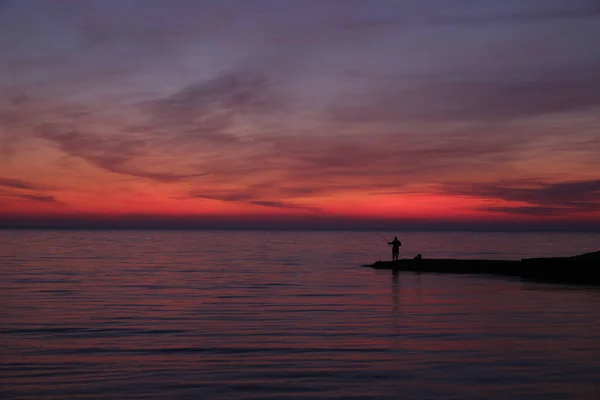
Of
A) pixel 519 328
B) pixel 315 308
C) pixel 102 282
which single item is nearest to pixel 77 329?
pixel 315 308

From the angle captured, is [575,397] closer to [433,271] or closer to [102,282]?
[102,282]

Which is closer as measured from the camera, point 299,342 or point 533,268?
point 299,342

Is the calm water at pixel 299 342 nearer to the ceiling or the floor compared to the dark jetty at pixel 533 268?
nearer to the floor

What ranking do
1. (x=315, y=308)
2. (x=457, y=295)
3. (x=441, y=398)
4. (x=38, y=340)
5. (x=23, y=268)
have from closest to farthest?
(x=441, y=398) → (x=38, y=340) → (x=315, y=308) → (x=457, y=295) → (x=23, y=268)

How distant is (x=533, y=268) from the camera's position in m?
46.8

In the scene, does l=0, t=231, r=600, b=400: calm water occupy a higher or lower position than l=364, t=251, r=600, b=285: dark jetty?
lower

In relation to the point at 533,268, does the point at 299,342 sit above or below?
below

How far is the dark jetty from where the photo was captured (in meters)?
43.1

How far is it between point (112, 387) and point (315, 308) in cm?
1581

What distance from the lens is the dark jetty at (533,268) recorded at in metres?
43.1

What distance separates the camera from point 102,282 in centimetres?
4266

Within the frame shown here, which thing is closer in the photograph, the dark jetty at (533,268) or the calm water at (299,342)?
the calm water at (299,342)

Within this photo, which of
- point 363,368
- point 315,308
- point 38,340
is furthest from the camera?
point 315,308

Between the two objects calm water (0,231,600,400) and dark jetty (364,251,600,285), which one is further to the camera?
dark jetty (364,251,600,285)
